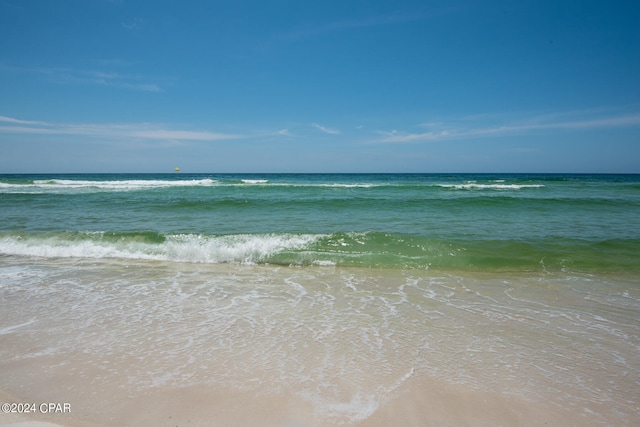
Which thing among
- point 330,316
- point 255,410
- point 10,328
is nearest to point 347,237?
point 330,316

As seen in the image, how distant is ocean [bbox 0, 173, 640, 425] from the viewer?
115 inches

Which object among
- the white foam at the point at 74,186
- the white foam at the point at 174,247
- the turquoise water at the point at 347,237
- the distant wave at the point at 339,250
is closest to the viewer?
the distant wave at the point at 339,250

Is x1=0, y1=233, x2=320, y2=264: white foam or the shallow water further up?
x1=0, y1=233, x2=320, y2=264: white foam

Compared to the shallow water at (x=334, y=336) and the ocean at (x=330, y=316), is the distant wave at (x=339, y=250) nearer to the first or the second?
the ocean at (x=330, y=316)

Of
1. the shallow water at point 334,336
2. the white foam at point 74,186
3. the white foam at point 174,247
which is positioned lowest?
the shallow water at point 334,336

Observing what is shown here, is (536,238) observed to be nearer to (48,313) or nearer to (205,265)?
(205,265)

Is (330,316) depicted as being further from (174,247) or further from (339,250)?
(174,247)

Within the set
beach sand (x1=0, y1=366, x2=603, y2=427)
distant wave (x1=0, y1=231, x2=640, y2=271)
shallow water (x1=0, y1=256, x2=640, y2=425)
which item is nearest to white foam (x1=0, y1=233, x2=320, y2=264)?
distant wave (x1=0, y1=231, x2=640, y2=271)

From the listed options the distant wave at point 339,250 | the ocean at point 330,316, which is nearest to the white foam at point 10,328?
the ocean at point 330,316

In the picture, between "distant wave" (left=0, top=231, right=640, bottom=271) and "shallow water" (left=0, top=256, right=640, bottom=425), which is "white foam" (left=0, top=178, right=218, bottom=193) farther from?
"shallow water" (left=0, top=256, right=640, bottom=425)

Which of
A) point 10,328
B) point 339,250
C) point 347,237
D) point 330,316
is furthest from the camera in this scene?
point 347,237

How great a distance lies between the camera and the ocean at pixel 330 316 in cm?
293

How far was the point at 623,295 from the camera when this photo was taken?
5430mm

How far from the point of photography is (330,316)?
448cm
